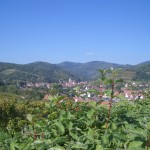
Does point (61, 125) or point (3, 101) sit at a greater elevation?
point (61, 125)

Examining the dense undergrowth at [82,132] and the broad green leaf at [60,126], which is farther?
the broad green leaf at [60,126]

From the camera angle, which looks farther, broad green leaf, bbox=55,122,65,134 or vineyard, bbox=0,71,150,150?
broad green leaf, bbox=55,122,65,134

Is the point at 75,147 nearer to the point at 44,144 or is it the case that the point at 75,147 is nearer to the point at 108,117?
the point at 44,144

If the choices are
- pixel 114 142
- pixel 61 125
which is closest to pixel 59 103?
pixel 61 125

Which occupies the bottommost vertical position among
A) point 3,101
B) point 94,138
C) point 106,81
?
point 3,101

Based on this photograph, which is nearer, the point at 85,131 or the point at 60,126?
the point at 60,126

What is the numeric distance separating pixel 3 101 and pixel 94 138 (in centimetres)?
Result: 2418

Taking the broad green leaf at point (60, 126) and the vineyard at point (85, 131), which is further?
the broad green leaf at point (60, 126)

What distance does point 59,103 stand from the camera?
370cm

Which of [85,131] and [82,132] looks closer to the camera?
[82,132]

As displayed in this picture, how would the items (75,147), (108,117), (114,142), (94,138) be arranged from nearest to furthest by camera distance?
(75,147) < (114,142) < (94,138) < (108,117)

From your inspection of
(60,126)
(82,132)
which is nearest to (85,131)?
(82,132)

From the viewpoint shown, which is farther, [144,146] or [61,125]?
[61,125]

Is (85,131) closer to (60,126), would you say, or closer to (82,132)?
(82,132)
